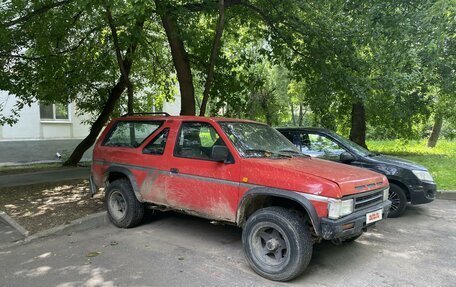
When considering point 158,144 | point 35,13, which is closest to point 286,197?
point 158,144

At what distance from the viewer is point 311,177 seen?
4152 millimetres

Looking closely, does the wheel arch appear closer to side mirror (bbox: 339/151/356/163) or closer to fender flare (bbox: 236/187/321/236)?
side mirror (bbox: 339/151/356/163)

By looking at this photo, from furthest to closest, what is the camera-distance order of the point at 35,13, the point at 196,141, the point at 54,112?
the point at 54,112
the point at 35,13
the point at 196,141

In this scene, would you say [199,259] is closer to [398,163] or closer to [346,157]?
[346,157]

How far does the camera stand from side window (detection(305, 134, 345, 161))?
24.6 ft

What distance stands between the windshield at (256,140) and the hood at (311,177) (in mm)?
238

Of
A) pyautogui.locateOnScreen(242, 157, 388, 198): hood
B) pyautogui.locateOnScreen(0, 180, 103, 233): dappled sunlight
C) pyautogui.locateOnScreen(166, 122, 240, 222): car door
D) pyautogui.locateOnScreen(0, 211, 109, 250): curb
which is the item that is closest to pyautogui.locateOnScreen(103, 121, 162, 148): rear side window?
pyautogui.locateOnScreen(166, 122, 240, 222): car door

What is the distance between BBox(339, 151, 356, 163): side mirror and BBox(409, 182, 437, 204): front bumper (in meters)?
1.13

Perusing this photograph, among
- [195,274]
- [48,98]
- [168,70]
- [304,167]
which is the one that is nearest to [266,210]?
[304,167]

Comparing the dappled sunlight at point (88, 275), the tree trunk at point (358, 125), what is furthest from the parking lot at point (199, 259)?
the tree trunk at point (358, 125)

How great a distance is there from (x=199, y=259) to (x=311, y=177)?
71.1 inches

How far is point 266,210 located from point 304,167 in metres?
0.70

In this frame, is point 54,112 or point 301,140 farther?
point 54,112

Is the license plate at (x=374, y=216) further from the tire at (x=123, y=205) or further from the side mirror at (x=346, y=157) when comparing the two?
the tire at (x=123, y=205)
